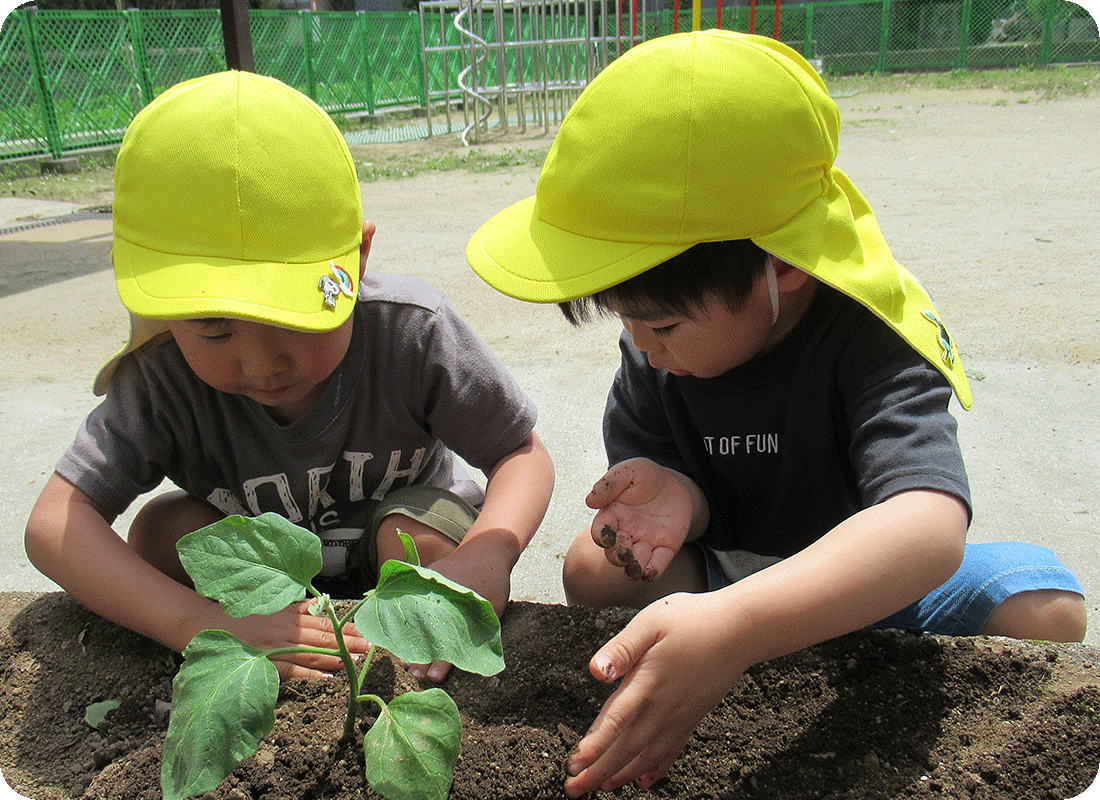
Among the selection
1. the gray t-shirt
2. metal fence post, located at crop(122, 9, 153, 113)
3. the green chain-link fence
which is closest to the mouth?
the gray t-shirt

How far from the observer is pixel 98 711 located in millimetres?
1245

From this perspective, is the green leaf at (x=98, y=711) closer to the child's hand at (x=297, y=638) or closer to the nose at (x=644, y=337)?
the child's hand at (x=297, y=638)

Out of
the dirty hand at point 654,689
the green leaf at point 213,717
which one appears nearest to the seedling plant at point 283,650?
the green leaf at point 213,717

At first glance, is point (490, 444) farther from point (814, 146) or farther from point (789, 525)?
point (814, 146)

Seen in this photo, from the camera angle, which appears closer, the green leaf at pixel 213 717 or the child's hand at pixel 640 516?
the green leaf at pixel 213 717

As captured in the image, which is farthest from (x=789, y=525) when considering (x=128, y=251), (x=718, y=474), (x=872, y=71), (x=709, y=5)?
(x=709, y=5)

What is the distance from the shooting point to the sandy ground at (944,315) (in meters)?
2.23

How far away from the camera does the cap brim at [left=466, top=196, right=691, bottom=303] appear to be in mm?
1123

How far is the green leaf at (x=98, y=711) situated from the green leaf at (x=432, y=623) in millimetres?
573

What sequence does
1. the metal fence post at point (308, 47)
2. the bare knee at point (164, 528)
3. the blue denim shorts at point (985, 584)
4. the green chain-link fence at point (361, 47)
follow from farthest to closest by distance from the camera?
the metal fence post at point (308, 47), the green chain-link fence at point (361, 47), the bare knee at point (164, 528), the blue denim shorts at point (985, 584)

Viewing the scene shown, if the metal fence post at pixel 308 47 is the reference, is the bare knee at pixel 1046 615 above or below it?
below

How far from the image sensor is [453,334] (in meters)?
1.63

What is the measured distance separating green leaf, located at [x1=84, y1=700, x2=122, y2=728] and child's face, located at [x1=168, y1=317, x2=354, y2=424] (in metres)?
0.48

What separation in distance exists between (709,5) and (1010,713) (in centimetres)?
2855
